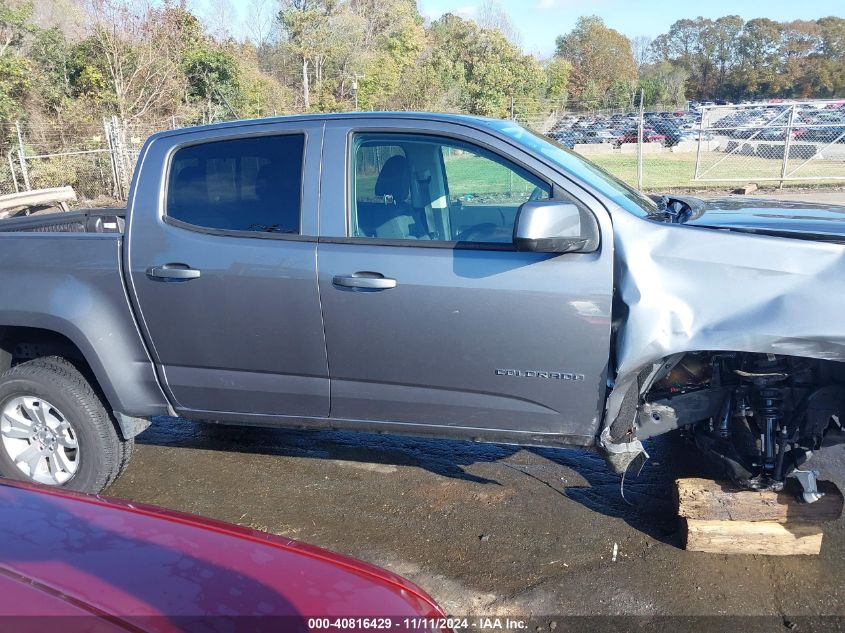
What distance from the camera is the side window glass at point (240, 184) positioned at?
143 inches

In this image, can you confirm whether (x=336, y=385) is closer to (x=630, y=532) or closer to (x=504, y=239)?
(x=504, y=239)

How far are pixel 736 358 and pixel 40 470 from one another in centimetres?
364

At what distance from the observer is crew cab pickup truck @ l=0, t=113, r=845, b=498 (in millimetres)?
3080

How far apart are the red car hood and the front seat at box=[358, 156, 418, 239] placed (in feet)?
5.59

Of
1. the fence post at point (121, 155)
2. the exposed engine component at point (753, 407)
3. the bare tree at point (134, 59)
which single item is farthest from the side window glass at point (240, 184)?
the bare tree at point (134, 59)

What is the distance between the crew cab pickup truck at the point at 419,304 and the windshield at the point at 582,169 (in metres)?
0.03

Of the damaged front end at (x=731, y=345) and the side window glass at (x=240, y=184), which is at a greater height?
the side window glass at (x=240, y=184)

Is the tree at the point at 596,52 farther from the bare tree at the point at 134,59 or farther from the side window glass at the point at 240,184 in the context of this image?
the side window glass at the point at 240,184

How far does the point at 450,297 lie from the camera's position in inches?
130

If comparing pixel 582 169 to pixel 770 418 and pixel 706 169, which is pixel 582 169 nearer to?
pixel 770 418

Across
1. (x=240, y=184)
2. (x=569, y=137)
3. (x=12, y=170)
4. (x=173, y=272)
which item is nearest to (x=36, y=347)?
(x=173, y=272)

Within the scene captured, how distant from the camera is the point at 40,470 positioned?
4.05 m

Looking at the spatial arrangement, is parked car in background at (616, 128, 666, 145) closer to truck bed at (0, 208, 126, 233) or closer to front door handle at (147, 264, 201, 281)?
truck bed at (0, 208, 126, 233)

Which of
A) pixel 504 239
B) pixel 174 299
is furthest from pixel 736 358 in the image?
pixel 174 299
